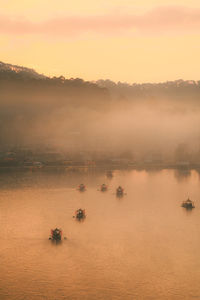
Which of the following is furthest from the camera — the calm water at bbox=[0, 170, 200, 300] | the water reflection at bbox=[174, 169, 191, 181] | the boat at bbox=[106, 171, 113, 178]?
the water reflection at bbox=[174, 169, 191, 181]

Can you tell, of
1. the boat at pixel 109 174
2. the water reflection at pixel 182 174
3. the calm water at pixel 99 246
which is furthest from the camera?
the water reflection at pixel 182 174

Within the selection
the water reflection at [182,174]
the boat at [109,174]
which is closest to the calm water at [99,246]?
the boat at [109,174]

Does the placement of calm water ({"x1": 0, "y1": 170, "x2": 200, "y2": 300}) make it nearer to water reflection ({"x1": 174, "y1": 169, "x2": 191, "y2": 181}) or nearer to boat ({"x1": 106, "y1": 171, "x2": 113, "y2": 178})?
boat ({"x1": 106, "y1": 171, "x2": 113, "y2": 178})

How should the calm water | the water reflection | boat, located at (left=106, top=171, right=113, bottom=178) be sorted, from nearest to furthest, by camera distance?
the calm water → boat, located at (left=106, top=171, right=113, bottom=178) → the water reflection

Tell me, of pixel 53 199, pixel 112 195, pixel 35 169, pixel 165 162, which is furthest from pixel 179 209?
pixel 165 162

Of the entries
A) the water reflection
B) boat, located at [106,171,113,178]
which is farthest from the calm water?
the water reflection

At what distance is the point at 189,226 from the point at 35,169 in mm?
94242

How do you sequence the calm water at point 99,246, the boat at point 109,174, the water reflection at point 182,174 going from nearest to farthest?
the calm water at point 99,246 → the boat at point 109,174 → the water reflection at point 182,174

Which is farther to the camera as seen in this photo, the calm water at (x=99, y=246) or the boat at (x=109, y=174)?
the boat at (x=109, y=174)

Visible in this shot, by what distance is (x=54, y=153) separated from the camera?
626 feet

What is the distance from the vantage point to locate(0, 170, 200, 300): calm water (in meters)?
49.1

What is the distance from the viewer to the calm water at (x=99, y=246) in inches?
1932

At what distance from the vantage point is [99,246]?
211 ft

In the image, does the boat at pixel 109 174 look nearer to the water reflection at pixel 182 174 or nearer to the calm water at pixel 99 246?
the water reflection at pixel 182 174
